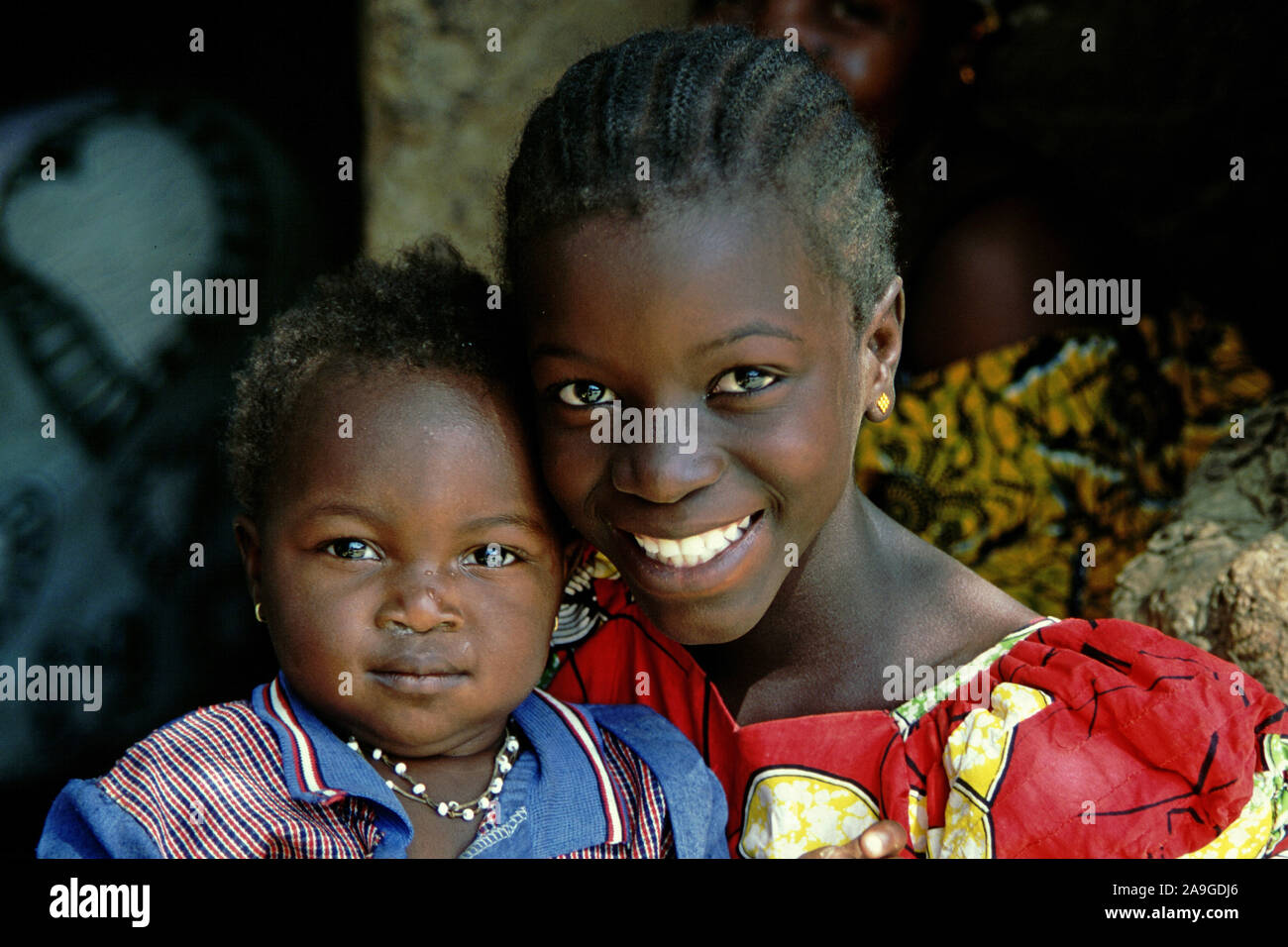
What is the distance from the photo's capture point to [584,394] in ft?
4.96

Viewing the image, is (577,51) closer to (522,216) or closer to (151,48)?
(151,48)

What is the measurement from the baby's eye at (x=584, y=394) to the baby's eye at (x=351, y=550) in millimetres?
293

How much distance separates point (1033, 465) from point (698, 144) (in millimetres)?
1346

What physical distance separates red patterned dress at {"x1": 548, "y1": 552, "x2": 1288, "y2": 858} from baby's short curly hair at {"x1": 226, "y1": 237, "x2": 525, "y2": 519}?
0.60m

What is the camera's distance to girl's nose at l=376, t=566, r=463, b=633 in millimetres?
1501

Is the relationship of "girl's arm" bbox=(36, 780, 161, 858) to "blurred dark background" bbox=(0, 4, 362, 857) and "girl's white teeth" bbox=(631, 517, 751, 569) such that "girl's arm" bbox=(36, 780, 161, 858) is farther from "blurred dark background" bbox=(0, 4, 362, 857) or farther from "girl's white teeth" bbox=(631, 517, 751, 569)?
"blurred dark background" bbox=(0, 4, 362, 857)

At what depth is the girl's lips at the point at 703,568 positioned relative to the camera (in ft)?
4.98

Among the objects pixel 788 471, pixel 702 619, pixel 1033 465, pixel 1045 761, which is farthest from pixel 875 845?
pixel 1033 465

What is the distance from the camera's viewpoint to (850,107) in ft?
5.37

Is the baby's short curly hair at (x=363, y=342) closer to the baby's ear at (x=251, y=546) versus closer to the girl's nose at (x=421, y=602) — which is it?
the baby's ear at (x=251, y=546)

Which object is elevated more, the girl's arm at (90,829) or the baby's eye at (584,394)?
the baby's eye at (584,394)

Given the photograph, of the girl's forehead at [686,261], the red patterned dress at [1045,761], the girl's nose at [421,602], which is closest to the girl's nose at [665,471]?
the girl's forehead at [686,261]

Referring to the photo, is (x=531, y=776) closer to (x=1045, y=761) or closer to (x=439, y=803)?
(x=439, y=803)

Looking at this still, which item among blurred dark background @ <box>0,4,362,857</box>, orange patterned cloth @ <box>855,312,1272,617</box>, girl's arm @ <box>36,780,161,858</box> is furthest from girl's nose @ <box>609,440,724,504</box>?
blurred dark background @ <box>0,4,362,857</box>
